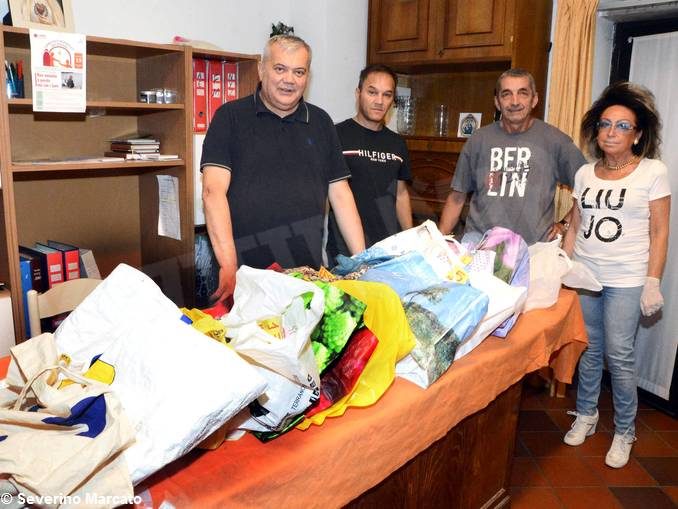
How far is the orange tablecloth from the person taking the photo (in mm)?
969

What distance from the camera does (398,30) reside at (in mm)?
3240

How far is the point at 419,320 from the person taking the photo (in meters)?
1.38

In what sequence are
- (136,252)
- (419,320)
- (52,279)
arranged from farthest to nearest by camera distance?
(136,252) → (52,279) → (419,320)

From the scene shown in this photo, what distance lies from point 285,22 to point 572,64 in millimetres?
1677

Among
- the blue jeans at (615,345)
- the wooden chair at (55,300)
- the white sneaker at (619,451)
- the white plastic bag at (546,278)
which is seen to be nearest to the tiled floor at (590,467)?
the white sneaker at (619,451)

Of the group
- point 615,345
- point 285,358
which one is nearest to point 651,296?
point 615,345

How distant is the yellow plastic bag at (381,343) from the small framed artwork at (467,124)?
2176 millimetres

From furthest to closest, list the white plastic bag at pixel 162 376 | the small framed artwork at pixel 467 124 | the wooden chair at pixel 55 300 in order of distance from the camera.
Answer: the small framed artwork at pixel 467 124
the wooden chair at pixel 55 300
the white plastic bag at pixel 162 376

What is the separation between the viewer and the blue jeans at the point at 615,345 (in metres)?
2.31

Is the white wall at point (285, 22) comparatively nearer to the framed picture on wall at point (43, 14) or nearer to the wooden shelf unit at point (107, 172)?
the wooden shelf unit at point (107, 172)

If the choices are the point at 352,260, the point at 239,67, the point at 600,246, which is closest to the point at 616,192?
the point at 600,246

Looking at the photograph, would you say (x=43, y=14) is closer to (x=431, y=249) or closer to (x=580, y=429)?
(x=431, y=249)

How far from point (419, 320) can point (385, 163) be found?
140 cm

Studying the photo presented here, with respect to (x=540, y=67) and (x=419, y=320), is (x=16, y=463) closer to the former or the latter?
(x=419, y=320)
